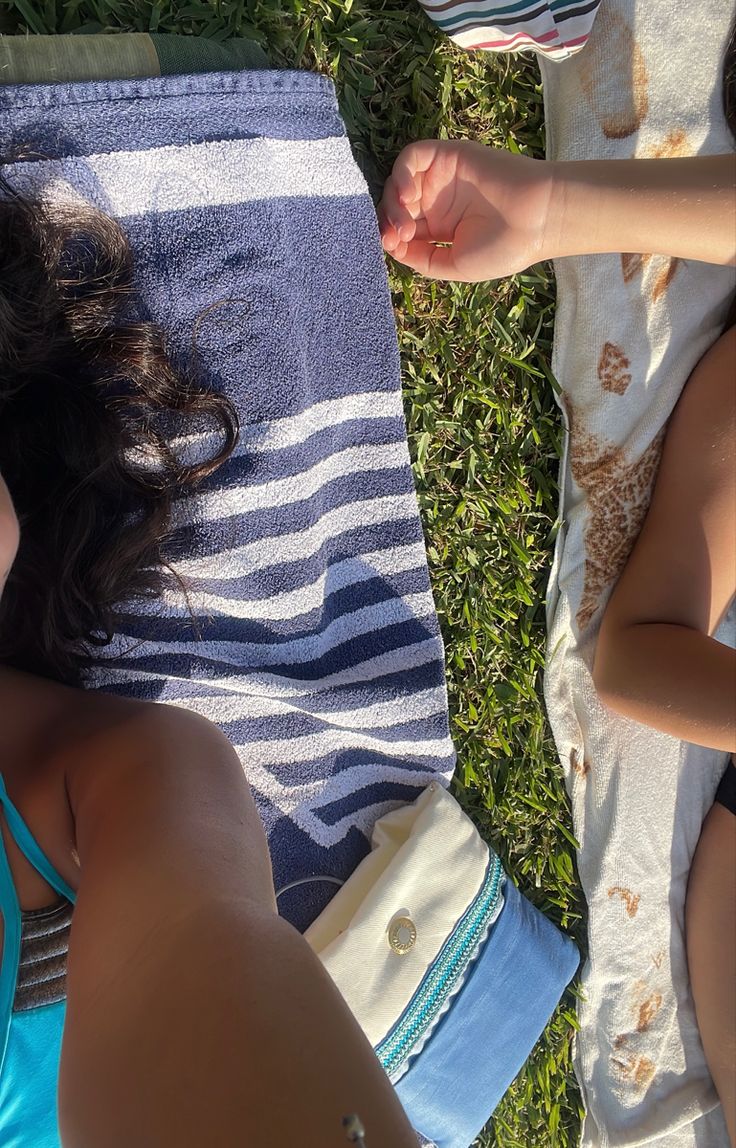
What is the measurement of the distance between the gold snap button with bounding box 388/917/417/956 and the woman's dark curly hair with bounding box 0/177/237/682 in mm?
589

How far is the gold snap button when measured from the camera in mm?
1276

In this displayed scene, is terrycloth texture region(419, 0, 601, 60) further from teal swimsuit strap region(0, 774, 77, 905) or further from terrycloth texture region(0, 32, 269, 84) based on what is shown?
teal swimsuit strap region(0, 774, 77, 905)

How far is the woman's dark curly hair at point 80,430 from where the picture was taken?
1.02 m

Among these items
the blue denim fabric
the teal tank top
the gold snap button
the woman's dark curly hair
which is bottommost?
the blue denim fabric

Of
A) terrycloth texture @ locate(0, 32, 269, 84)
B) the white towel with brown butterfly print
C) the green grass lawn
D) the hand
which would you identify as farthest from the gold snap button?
terrycloth texture @ locate(0, 32, 269, 84)

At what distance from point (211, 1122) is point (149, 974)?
0.14 m

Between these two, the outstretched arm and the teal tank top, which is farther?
the outstretched arm

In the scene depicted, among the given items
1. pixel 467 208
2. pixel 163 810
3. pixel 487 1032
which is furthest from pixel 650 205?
pixel 487 1032

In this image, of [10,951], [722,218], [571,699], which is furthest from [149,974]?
[722,218]

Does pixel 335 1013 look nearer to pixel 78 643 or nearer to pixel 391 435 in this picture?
pixel 78 643

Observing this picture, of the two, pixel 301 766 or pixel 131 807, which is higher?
pixel 131 807

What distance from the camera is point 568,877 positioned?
1.54m

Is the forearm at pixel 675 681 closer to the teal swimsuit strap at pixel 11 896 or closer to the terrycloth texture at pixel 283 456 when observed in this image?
the terrycloth texture at pixel 283 456

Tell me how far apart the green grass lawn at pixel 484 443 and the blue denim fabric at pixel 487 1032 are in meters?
0.15
